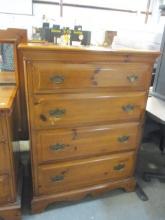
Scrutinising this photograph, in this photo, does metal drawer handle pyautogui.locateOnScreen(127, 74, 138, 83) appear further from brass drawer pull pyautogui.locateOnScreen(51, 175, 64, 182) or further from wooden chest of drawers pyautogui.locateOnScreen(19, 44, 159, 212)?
brass drawer pull pyautogui.locateOnScreen(51, 175, 64, 182)

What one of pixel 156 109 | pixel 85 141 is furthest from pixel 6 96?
pixel 156 109

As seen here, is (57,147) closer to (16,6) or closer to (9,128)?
(9,128)

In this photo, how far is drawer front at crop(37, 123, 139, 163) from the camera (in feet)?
4.00

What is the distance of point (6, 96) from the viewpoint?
1104 millimetres

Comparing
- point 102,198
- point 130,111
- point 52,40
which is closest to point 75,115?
point 130,111

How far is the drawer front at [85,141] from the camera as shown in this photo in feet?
4.00

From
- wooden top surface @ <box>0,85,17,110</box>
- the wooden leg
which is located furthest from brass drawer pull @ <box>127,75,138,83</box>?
the wooden leg

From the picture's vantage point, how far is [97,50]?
3.47 feet

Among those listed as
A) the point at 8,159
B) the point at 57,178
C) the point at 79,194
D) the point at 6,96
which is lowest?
the point at 79,194

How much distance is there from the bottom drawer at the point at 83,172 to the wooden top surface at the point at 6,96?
0.48 metres

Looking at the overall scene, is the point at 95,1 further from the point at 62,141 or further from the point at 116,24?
the point at 62,141

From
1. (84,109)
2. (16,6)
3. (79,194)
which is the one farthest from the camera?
(16,6)

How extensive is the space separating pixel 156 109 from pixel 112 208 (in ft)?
2.63

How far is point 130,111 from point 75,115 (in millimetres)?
378
